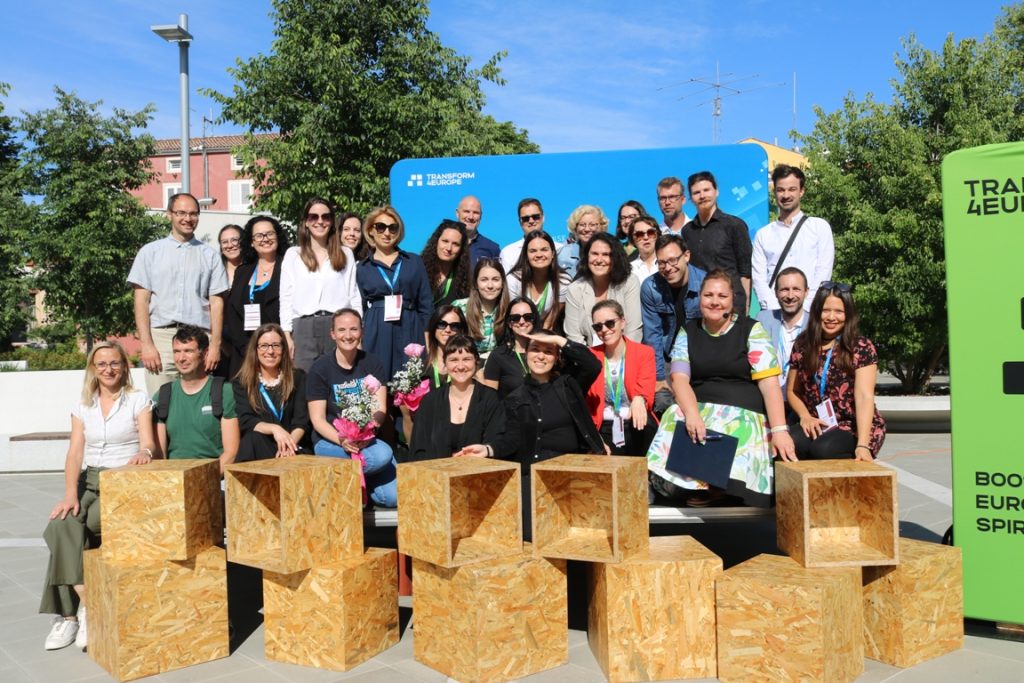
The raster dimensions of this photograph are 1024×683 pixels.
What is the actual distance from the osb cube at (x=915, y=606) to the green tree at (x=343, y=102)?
13954 millimetres

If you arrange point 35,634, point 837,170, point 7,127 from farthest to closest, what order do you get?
point 7,127
point 837,170
point 35,634

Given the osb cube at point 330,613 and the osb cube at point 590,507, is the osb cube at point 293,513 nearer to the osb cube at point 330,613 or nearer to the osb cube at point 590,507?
the osb cube at point 330,613

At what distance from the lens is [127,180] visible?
20.1 metres

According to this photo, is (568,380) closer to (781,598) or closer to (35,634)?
(781,598)

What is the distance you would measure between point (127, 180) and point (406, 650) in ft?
62.4

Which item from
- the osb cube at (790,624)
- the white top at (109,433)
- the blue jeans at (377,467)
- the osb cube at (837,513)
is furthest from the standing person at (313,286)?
the osb cube at (790,624)

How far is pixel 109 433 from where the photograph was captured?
4664 mm

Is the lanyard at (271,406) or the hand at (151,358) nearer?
the lanyard at (271,406)

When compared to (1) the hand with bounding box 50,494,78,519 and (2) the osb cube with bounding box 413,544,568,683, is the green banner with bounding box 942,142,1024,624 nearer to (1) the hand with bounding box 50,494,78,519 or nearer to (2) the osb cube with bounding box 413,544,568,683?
(2) the osb cube with bounding box 413,544,568,683

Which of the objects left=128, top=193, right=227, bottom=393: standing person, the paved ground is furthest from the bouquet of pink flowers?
left=128, top=193, right=227, bottom=393: standing person

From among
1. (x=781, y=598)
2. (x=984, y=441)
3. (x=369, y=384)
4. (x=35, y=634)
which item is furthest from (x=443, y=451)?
(x=984, y=441)

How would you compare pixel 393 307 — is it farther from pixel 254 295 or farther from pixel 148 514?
pixel 148 514

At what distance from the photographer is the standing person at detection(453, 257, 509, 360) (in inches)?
225

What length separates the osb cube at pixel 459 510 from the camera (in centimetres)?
385
